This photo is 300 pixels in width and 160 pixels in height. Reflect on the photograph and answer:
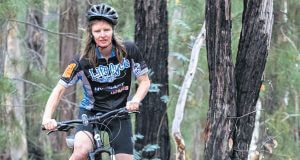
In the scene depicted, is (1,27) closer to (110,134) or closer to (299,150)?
(110,134)

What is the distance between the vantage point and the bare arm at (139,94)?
5.07 meters

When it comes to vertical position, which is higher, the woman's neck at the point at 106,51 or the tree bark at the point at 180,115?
the woman's neck at the point at 106,51

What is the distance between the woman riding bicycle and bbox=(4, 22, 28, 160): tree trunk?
293 inches

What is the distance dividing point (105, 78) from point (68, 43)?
32.7 ft

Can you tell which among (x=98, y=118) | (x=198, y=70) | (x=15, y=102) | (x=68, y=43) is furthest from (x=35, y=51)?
(x=98, y=118)

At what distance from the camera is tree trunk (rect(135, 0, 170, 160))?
880 cm

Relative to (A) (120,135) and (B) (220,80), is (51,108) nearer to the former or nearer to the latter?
(A) (120,135)

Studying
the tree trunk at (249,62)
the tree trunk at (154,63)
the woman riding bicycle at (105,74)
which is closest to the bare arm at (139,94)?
the woman riding bicycle at (105,74)

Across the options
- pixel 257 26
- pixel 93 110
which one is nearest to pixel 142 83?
pixel 93 110

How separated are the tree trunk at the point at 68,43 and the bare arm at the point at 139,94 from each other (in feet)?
28.9

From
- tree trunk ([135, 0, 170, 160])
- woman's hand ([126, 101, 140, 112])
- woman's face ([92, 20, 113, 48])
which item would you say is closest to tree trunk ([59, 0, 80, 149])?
tree trunk ([135, 0, 170, 160])

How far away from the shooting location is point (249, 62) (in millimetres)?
6379

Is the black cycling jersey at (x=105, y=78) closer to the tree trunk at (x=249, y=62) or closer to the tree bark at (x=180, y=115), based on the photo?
the tree trunk at (x=249, y=62)

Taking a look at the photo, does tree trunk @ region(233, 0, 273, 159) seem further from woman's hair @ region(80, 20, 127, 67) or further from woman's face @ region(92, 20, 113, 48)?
woman's face @ region(92, 20, 113, 48)
